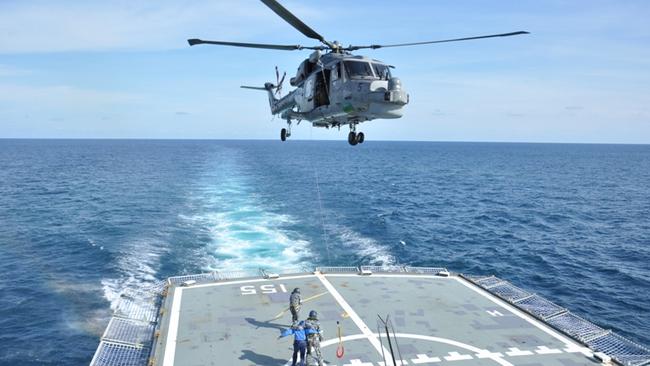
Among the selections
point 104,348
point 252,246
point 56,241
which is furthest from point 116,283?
point 104,348

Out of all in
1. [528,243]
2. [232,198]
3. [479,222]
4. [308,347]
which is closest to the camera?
[308,347]

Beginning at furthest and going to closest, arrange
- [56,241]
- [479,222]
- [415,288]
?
[479,222]
[56,241]
[415,288]

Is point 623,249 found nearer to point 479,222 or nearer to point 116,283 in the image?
point 479,222

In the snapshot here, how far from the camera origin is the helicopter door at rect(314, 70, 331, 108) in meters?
21.1

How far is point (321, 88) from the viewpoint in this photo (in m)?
21.8

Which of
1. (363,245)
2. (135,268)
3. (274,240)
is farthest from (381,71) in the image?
(135,268)

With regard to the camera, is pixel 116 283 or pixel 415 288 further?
pixel 116 283

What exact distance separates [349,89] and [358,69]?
0.97m

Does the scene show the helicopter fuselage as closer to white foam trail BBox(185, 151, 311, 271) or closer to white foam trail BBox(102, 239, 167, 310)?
white foam trail BBox(185, 151, 311, 271)

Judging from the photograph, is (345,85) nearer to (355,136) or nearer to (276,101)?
(355,136)

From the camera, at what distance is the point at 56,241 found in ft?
136

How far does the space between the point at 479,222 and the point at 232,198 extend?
3076cm

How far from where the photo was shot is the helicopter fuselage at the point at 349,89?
1884 cm

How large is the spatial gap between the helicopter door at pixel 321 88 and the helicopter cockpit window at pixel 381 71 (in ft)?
7.73
